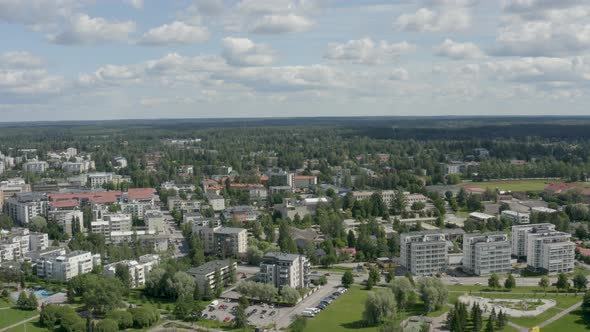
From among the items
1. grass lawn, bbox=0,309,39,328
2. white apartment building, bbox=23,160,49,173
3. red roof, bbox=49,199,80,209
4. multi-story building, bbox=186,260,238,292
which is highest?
white apartment building, bbox=23,160,49,173

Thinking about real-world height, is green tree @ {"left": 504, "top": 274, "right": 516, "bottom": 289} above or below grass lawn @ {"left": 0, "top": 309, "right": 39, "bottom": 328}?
above

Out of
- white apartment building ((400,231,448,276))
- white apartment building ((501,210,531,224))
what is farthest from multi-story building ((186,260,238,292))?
white apartment building ((501,210,531,224))

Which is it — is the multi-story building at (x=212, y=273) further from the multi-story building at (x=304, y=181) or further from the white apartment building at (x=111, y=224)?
the multi-story building at (x=304, y=181)

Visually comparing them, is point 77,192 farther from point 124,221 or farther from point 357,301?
point 357,301

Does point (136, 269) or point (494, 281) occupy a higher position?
point (136, 269)

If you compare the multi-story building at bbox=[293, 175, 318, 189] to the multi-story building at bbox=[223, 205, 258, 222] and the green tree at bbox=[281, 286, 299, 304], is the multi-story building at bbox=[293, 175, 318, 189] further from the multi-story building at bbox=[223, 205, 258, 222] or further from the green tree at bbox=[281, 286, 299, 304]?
the green tree at bbox=[281, 286, 299, 304]

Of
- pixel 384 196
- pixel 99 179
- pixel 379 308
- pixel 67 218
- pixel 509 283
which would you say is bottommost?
pixel 509 283

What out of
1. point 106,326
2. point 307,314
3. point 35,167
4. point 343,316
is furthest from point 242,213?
point 35,167

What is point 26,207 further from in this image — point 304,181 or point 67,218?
point 304,181
